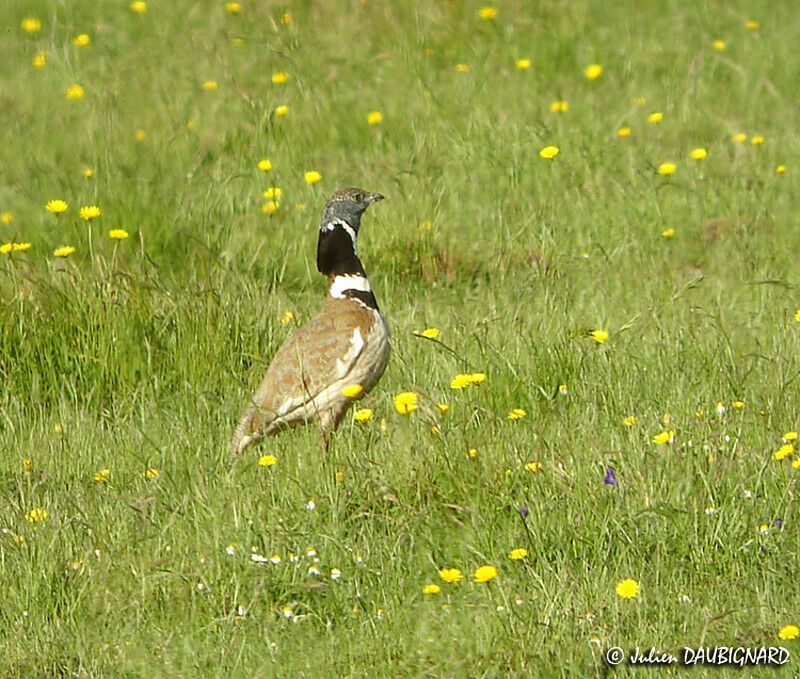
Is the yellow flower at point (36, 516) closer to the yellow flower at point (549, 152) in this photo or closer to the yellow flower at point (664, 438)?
the yellow flower at point (664, 438)

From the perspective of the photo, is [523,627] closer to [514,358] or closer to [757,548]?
[757,548]

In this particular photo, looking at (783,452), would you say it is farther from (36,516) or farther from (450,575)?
(36,516)

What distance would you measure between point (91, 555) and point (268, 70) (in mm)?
5629

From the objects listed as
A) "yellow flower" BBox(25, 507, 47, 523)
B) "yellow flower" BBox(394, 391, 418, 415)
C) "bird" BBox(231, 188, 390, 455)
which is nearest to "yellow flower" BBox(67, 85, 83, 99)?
"bird" BBox(231, 188, 390, 455)

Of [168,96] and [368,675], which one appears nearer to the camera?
[368,675]

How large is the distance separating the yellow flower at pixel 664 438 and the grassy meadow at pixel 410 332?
2 centimetres

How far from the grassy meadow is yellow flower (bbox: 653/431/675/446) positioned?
0.8 inches

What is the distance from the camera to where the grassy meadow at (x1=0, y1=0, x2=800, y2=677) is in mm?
4266

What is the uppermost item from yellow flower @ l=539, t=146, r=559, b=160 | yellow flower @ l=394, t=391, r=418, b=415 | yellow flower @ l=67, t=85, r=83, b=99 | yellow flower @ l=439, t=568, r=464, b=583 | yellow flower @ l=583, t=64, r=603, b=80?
yellow flower @ l=394, t=391, r=418, b=415

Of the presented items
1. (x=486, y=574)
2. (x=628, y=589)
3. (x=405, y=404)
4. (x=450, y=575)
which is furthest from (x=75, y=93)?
(x=628, y=589)

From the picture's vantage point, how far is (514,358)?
591 centimetres

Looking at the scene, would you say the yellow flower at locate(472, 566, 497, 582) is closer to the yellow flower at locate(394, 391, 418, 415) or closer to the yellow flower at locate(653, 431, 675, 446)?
the yellow flower at locate(394, 391, 418, 415)

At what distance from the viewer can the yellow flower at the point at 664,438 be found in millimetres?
4621

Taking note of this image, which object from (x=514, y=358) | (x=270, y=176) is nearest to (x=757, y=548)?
(x=514, y=358)
